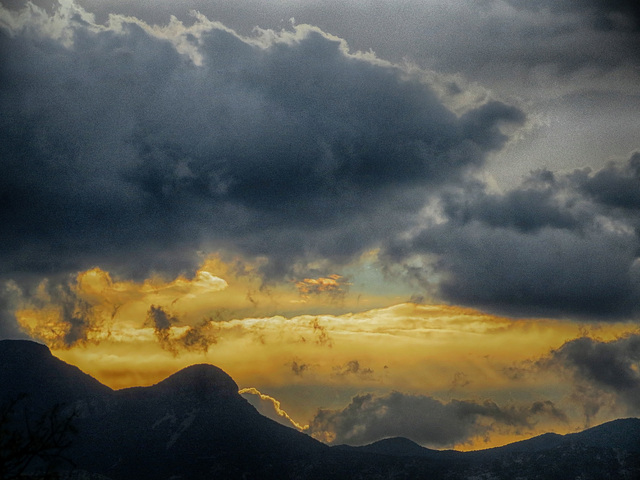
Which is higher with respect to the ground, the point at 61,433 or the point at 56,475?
the point at 61,433

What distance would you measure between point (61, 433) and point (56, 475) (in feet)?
16.7

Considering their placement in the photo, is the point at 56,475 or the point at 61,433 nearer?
the point at 61,433

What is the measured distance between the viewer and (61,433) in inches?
1321

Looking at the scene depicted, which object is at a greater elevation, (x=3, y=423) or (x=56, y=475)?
(x=3, y=423)

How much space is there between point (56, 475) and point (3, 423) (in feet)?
15.5

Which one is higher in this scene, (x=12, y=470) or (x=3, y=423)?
(x=3, y=423)

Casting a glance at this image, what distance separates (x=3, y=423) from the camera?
34.8 meters

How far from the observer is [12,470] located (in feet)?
114

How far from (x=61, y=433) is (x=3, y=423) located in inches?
158

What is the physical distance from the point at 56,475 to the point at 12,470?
2.90 meters

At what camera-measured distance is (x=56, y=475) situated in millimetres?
36812
